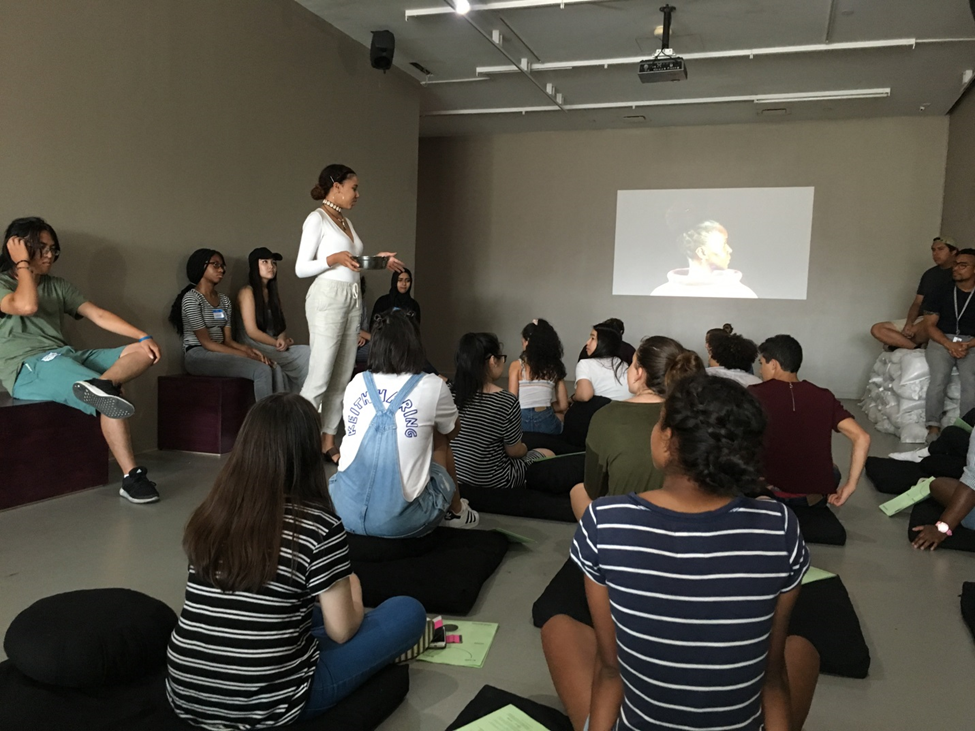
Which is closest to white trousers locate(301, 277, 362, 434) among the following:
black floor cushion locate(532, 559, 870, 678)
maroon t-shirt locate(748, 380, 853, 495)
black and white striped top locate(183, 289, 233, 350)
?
black and white striped top locate(183, 289, 233, 350)

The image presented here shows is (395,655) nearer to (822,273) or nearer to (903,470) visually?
(903,470)

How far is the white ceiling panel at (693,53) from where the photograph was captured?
5.27 meters

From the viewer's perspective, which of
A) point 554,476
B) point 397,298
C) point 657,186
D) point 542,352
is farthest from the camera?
point 657,186

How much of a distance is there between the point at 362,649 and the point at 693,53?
5831mm

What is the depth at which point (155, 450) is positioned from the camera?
4.45 meters

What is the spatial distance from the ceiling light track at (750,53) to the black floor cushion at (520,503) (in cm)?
436

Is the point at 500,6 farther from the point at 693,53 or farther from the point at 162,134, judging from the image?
the point at 162,134

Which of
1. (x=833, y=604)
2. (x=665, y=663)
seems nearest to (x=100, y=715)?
(x=665, y=663)

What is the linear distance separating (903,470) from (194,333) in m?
4.32

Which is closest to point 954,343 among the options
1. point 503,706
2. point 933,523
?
point 933,523

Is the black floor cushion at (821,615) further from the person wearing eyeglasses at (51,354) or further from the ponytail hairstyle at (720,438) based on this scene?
the person wearing eyeglasses at (51,354)

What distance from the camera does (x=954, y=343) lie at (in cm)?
549

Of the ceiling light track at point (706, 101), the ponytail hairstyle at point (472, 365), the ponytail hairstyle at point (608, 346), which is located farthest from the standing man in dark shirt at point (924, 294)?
the ponytail hairstyle at point (472, 365)

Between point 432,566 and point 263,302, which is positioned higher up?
point 263,302
